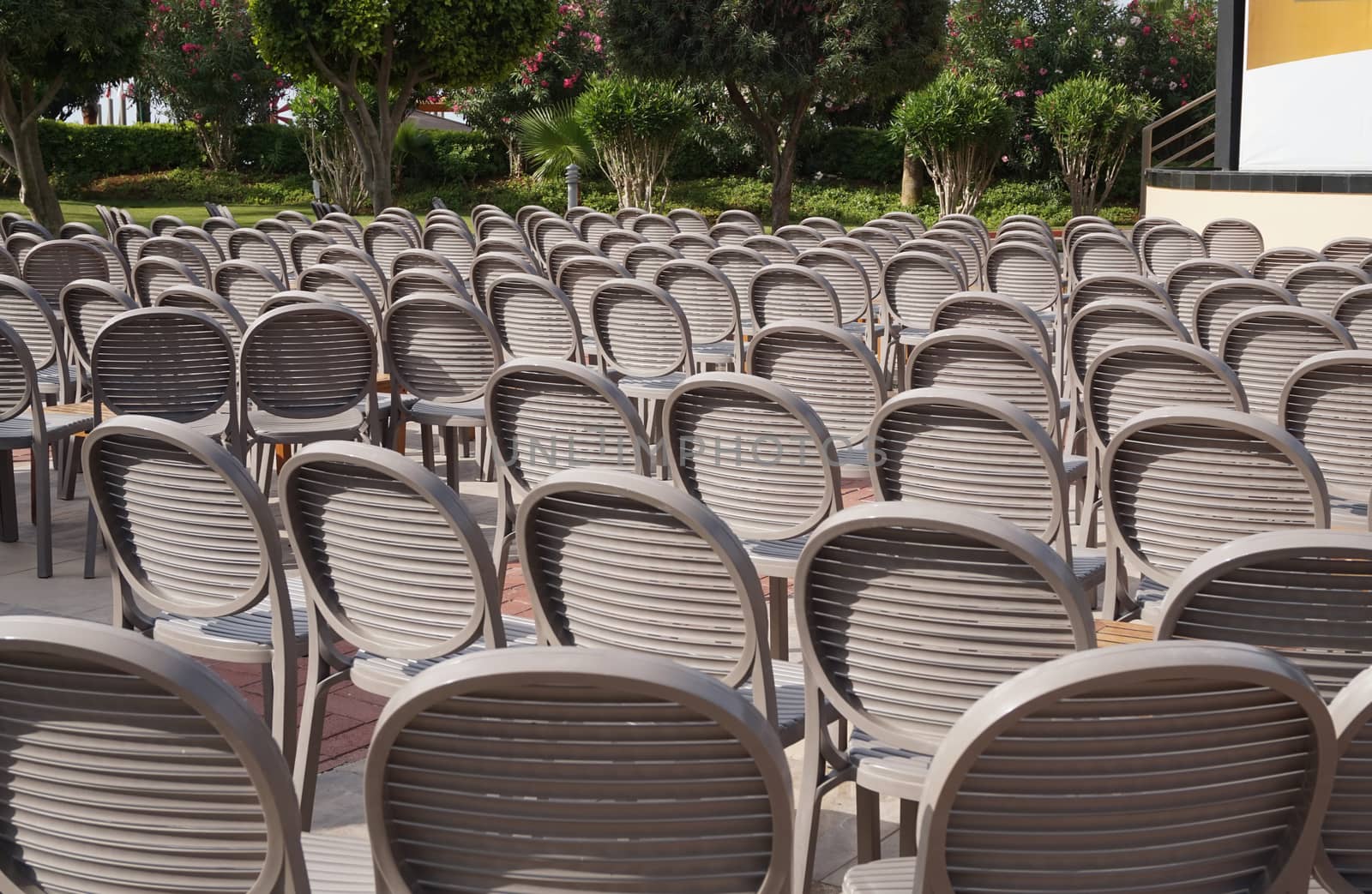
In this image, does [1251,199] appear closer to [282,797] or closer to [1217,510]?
[1217,510]

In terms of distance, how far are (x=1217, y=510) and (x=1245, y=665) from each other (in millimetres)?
2040

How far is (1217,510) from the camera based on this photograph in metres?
3.45

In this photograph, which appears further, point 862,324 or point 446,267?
point 862,324

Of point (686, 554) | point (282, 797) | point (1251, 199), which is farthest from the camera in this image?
point (1251, 199)

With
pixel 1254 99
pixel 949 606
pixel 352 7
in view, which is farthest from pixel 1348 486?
pixel 352 7

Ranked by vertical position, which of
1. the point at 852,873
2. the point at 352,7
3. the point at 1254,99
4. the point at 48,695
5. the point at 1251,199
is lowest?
the point at 852,873

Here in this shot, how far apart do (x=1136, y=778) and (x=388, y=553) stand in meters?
1.68

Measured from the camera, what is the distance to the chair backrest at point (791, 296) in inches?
273

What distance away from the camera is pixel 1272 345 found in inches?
204

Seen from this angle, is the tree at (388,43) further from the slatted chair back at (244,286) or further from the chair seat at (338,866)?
the chair seat at (338,866)

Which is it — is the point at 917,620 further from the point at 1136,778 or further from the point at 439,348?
the point at 439,348

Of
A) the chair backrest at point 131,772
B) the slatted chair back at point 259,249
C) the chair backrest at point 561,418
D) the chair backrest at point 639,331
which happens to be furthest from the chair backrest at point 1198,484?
the slatted chair back at point 259,249

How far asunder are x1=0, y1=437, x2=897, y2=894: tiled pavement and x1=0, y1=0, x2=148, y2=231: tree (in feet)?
35.3

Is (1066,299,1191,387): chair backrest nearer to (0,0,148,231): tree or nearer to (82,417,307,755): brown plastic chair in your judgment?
(82,417,307,755): brown plastic chair
